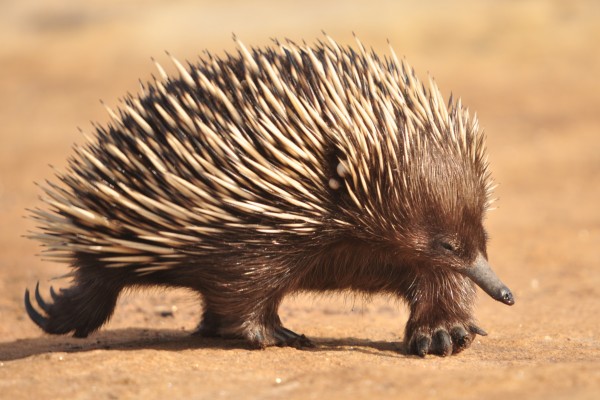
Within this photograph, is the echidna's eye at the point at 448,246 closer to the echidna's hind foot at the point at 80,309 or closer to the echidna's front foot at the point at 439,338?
the echidna's front foot at the point at 439,338

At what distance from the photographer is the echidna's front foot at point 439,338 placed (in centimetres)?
626

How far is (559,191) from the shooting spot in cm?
1498

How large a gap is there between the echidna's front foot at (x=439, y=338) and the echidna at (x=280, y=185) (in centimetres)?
4

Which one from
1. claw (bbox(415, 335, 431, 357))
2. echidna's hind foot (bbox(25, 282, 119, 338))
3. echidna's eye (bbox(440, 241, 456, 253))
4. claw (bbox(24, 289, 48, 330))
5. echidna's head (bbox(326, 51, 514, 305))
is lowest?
claw (bbox(24, 289, 48, 330))

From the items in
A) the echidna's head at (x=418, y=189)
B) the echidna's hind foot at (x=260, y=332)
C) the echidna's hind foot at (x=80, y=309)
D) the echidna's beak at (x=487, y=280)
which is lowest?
the echidna's hind foot at (x=80, y=309)

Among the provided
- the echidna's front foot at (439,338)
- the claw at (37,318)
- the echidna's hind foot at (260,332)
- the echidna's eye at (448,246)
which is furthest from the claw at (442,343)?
the claw at (37,318)

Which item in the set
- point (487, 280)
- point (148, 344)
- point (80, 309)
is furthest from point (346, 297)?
point (80, 309)

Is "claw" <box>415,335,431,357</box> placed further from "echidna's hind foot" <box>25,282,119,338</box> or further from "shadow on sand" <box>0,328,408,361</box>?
"echidna's hind foot" <box>25,282,119,338</box>

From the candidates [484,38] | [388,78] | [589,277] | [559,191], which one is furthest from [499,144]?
[388,78]

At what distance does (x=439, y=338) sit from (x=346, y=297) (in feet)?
2.35

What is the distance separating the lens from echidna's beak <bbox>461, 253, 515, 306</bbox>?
18.7 feet

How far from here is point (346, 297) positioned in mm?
6633

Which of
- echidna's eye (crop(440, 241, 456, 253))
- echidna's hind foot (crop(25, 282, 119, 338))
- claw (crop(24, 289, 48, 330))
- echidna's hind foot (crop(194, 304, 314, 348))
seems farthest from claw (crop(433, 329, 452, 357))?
claw (crop(24, 289, 48, 330))

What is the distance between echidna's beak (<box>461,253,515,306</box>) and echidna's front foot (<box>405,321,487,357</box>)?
60 cm
